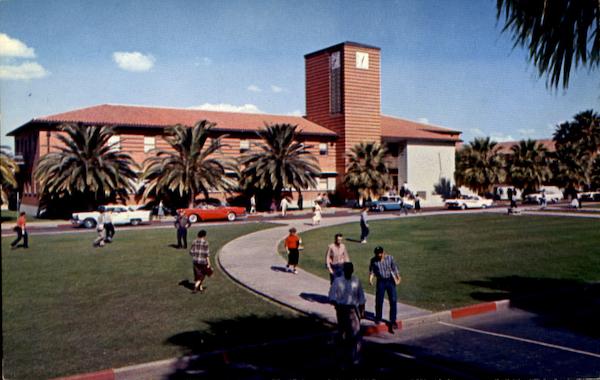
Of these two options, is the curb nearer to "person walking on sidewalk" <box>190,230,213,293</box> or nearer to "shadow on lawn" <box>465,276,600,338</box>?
"shadow on lawn" <box>465,276,600,338</box>

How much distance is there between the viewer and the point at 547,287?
514 inches

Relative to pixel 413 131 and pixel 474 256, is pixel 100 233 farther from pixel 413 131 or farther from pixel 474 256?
pixel 413 131

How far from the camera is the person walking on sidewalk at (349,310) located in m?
7.78

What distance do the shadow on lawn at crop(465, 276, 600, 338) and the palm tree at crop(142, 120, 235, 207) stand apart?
29.1 m

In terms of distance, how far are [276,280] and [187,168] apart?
89.1 ft

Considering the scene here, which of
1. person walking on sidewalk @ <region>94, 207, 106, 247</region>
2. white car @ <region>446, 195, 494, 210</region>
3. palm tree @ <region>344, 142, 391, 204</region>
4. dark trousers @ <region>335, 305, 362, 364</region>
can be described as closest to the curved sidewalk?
dark trousers @ <region>335, 305, 362, 364</region>

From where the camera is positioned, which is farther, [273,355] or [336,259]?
[336,259]

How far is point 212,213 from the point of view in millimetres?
36469

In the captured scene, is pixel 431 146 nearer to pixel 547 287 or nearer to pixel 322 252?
pixel 322 252

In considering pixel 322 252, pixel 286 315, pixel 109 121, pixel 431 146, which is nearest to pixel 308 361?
pixel 286 315

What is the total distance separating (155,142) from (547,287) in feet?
127

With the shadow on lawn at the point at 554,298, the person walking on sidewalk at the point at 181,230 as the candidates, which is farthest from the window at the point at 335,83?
the shadow on lawn at the point at 554,298

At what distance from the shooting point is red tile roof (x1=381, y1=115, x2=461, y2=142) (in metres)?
59.0

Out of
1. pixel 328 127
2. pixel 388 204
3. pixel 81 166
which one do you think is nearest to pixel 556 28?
pixel 81 166
